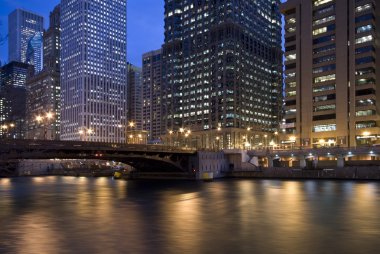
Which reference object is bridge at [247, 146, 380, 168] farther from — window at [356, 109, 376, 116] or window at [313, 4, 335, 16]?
window at [313, 4, 335, 16]

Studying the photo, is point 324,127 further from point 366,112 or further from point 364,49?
point 364,49

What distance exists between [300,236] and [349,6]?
456 ft

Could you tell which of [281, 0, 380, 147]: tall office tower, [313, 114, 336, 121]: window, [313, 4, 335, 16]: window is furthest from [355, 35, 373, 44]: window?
[313, 114, 336, 121]: window

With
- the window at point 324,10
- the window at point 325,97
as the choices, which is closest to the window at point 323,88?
the window at point 325,97

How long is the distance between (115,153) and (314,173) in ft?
175

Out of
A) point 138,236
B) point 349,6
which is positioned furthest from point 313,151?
point 138,236

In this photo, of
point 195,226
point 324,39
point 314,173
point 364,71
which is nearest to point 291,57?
point 324,39

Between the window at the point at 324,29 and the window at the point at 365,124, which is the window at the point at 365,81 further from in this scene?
the window at the point at 324,29

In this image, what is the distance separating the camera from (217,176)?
126 meters

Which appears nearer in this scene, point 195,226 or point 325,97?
point 195,226

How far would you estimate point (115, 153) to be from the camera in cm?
9569

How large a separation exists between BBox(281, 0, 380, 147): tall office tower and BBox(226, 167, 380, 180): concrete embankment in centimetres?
3899

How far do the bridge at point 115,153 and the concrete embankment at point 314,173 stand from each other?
769 inches

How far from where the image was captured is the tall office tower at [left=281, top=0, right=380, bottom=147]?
147m
